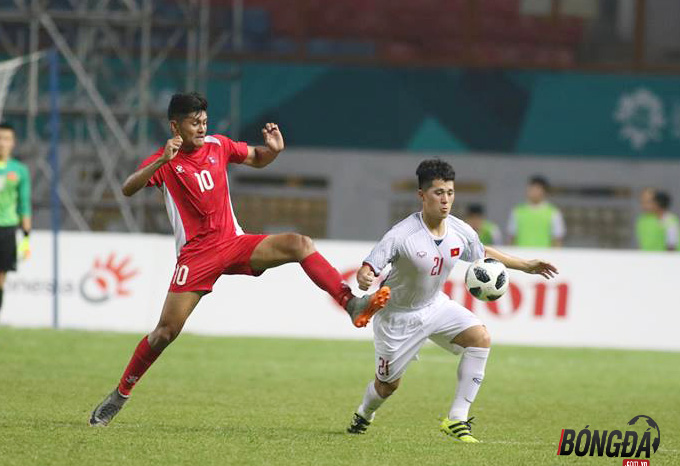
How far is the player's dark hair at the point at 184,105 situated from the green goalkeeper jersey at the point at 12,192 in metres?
6.29

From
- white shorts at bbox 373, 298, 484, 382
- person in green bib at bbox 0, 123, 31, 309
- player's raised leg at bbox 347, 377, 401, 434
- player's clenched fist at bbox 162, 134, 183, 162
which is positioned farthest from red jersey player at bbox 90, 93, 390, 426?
person in green bib at bbox 0, 123, 31, 309

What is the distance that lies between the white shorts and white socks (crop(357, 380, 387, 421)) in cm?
15

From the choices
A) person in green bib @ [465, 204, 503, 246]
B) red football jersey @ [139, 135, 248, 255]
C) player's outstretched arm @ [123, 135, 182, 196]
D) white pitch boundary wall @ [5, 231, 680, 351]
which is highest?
player's outstretched arm @ [123, 135, 182, 196]

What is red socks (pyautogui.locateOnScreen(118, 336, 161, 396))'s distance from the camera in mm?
9375

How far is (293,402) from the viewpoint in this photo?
1171 centimetres

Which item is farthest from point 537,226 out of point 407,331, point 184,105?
point 184,105

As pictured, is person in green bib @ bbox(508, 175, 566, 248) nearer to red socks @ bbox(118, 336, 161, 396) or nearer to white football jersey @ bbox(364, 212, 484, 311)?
white football jersey @ bbox(364, 212, 484, 311)

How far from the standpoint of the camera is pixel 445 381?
14.0 m

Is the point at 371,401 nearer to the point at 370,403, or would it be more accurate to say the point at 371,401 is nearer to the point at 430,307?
the point at 370,403

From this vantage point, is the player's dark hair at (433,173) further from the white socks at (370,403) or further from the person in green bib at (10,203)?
the person in green bib at (10,203)

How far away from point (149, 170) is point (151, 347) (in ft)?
4.12

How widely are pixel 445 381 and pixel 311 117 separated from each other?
40.1 ft

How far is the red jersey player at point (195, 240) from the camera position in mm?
9266

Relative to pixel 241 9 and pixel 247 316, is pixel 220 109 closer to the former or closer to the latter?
pixel 241 9
